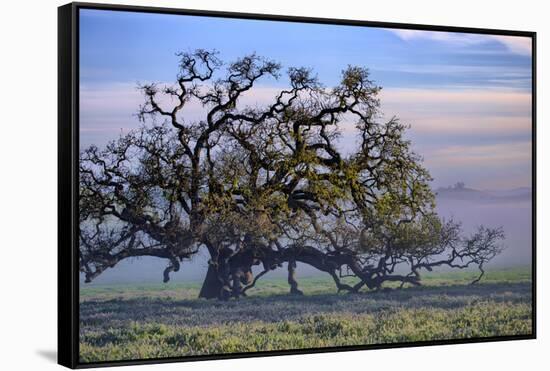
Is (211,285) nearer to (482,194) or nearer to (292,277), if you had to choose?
(292,277)

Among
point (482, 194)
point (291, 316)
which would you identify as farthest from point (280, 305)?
point (482, 194)

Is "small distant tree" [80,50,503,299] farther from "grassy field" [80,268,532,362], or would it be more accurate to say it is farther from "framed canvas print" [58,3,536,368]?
"grassy field" [80,268,532,362]

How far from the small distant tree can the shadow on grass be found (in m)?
0.12

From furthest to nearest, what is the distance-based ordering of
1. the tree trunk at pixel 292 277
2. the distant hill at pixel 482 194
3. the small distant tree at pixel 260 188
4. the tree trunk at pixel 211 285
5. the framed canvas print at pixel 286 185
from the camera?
the distant hill at pixel 482 194
the tree trunk at pixel 292 277
the tree trunk at pixel 211 285
the small distant tree at pixel 260 188
the framed canvas print at pixel 286 185

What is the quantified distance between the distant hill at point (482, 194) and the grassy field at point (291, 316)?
66 cm

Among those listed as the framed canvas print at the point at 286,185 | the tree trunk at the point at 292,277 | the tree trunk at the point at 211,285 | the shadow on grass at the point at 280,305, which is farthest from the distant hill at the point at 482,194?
the tree trunk at the point at 211,285

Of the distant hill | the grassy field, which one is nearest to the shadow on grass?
the grassy field

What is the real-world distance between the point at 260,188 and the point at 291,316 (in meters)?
1.09

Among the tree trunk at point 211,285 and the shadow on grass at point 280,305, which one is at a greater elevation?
the tree trunk at point 211,285

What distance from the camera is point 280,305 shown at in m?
11.5

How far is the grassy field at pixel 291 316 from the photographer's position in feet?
35.7

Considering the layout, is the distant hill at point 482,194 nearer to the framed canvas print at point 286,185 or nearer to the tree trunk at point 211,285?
the framed canvas print at point 286,185

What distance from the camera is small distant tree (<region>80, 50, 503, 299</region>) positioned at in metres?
11.0

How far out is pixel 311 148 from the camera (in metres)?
11.6
